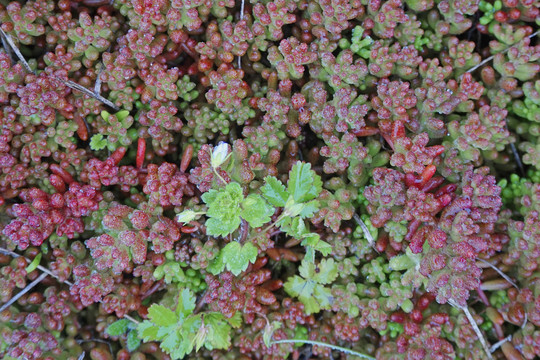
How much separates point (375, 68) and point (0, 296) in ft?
7.37

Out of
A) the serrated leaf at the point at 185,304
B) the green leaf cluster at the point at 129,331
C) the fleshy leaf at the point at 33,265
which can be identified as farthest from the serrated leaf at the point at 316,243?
the fleshy leaf at the point at 33,265

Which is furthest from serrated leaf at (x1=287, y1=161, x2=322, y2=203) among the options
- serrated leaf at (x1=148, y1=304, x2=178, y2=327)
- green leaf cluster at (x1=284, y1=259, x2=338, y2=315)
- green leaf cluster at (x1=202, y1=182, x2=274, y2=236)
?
serrated leaf at (x1=148, y1=304, x2=178, y2=327)

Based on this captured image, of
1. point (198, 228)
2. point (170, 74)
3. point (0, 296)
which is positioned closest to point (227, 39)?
point (170, 74)

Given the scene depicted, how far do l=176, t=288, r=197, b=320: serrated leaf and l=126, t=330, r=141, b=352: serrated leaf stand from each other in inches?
11.7

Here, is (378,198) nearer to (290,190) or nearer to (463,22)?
(290,190)

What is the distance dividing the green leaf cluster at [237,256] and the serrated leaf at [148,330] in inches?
16.8

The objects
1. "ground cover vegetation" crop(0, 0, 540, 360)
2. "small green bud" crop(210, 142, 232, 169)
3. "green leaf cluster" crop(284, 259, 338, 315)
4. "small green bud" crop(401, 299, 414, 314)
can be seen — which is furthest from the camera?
"green leaf cluster" crop(284, 259, 338, 315)

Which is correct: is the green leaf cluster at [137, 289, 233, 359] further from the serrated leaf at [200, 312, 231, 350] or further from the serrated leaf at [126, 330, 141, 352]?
the serrated leaf at [126, 330, 141, 352]

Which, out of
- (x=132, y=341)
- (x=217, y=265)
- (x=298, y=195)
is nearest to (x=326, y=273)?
(x=298, y=195)

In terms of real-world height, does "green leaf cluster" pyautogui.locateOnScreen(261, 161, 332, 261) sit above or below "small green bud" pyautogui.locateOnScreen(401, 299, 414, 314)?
above

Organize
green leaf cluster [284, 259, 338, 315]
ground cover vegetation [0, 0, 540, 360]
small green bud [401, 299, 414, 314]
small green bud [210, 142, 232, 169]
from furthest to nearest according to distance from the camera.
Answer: green leaf cluster [284, 259, 338, 315]
small green bud [401, 299, 414, 314]
ground cover vegetation [0, 0, 540, 360]
small green bud [210, 142, 232, 169]

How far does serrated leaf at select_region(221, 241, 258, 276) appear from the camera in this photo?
2408mm

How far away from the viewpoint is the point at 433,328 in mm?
2520

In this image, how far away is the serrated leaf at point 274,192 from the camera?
247 cm
